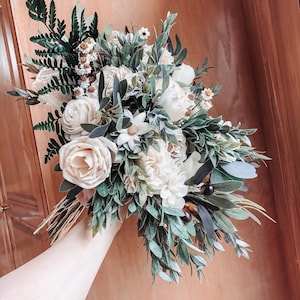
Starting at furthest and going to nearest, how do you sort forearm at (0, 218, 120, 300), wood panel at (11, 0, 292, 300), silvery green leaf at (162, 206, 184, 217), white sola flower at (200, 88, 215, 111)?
wood panel at (11, 0, 292, 300), white sola flower at (200, 88, 215, 111), silvery green leaf at (162, 206, 184, 217), forearm at (0, 218, 120, 300)

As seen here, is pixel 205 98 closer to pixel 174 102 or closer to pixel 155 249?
pixel 174 102

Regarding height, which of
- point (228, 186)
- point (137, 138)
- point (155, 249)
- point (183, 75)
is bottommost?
point (155, 249)

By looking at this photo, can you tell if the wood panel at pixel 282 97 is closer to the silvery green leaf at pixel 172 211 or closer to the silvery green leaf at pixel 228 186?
the silvery green leaf at pixel 228 186

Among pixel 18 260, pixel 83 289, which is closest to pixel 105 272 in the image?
pixel 83 289

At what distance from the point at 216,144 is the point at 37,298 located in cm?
42

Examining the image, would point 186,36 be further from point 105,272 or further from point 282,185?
point 105,272

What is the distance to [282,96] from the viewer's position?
88 centimetres

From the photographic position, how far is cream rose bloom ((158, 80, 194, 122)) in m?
0.64

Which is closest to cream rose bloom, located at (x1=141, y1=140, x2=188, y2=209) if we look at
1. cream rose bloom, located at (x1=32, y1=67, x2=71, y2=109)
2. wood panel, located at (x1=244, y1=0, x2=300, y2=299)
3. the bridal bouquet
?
the bridal bouquet

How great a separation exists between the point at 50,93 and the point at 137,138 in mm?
216

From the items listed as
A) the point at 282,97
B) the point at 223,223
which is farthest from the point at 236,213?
the point at 282,97

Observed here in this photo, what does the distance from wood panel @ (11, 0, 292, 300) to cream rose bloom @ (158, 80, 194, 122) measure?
0.32 m

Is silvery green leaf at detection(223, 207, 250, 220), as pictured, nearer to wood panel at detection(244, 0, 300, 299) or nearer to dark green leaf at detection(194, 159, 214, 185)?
dark green leaf at detection(194, 159, 214, 185)

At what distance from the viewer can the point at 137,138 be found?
60cm
